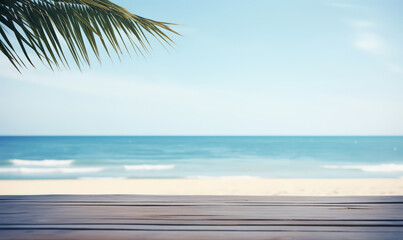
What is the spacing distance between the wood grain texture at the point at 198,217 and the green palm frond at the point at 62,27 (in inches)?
25.7

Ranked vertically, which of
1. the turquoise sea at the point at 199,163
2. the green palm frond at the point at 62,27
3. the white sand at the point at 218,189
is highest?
the turquoise sea at the point at 199,163

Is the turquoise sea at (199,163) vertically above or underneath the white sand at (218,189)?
above

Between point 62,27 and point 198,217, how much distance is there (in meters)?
0.97

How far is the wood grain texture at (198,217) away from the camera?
104cm

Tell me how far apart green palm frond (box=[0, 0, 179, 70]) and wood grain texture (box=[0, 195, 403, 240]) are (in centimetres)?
65

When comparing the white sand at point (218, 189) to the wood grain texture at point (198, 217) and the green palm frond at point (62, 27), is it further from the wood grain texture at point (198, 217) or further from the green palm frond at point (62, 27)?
the green palm frond at point (62, 27)

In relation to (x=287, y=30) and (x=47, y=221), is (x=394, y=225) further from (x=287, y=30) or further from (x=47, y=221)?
(x=287, y=30)

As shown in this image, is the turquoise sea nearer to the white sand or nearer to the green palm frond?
the white sand

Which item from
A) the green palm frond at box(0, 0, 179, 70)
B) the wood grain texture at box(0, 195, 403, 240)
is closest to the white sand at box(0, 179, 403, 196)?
the wood grain texture at box(0, 195, 403, 240)

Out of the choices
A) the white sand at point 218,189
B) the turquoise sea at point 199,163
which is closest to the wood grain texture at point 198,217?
the white sand at point 218,189

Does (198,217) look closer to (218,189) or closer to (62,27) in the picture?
(62,27)

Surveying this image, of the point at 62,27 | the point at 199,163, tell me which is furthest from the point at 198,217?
the point at 199,163

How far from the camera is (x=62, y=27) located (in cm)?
109

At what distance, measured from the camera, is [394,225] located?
1121 millimetres
